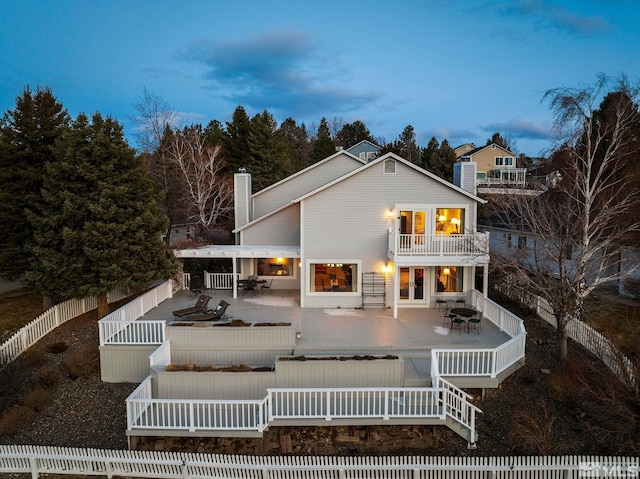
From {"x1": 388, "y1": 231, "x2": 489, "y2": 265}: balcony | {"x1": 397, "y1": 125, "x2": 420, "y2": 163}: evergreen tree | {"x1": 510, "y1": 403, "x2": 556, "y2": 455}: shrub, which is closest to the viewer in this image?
{"x1": 510, "y1": 403, "x2": 556, "y2": 455}: shrub

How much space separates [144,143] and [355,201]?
1773 centimetres

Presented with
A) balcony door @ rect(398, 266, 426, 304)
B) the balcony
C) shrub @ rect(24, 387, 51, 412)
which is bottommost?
shrub @ rect(24, 387, 51, 412)

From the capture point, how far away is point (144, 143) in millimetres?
26078

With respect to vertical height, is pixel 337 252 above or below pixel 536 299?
above

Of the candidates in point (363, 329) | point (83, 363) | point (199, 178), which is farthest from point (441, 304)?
point (199, 178)

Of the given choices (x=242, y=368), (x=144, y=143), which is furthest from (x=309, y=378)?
(x=144, y=143)

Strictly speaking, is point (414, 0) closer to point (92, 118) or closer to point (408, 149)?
point (92, 118)

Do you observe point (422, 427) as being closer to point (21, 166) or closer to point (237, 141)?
point (21, 166)

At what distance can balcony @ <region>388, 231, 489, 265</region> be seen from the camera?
1406 centimetres

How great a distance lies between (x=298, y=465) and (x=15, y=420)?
764 cm

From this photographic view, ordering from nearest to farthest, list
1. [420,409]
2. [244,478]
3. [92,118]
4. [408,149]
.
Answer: [244,478] → [420,409] → [92,118] → [408,149]

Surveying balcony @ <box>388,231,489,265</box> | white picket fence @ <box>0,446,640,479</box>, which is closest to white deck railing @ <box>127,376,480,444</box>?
white picket fence @ <box>0,446,640,479</box>

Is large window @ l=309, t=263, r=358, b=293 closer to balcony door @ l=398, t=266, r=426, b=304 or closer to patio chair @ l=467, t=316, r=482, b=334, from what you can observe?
balcony door @ l=398, t=266, r=426, b=304

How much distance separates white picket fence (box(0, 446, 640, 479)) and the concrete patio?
222 centimetres
